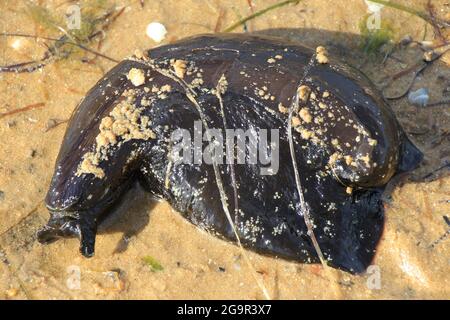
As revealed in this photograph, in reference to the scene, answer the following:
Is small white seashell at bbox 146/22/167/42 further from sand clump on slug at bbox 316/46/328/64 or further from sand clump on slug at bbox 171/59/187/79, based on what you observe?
sand clump on slug at bbox 316/46/328/64

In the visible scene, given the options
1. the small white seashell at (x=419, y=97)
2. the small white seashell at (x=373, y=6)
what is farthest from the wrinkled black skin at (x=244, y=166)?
the small white seashell at (x=373, y=6)

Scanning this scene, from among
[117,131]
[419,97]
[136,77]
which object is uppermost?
[136,77]

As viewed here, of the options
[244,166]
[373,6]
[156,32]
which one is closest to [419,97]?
[373,6]

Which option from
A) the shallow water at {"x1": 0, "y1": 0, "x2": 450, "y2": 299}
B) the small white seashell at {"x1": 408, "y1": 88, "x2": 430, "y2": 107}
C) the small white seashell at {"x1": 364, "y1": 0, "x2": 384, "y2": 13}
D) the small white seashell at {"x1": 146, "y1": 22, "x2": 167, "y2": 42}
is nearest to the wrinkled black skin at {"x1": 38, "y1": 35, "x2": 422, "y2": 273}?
the shallow water at {"x1": 0, "y1": 0, "x2": 450, "y2": 299}

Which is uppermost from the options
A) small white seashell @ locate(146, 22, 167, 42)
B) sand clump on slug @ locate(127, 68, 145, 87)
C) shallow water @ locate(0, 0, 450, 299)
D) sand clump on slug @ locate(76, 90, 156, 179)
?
sand clump on slug @ locate(127, 68, 145, 87)

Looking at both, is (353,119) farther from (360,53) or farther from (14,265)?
(14,265)

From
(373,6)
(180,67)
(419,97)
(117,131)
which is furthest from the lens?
(373,6)

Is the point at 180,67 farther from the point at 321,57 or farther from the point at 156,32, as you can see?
the point at 156,32
